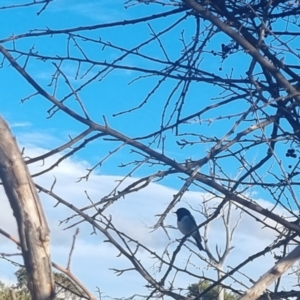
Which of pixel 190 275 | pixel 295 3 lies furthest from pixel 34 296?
pixel 295 3

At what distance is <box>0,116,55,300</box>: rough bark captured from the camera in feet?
5.26

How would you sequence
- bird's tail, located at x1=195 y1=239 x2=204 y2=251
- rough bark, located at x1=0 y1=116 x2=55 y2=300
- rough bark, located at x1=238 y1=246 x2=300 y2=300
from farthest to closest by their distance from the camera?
1. bird's tail, located at x1=195 y1=239 x2=204 y2=251
2. rough bark, located at x1=238 y1=246 x2=300 y2=300
3. rough bark, located at x1=0 y1=116 x2=55 y2=300

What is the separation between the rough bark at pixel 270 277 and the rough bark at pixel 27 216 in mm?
616

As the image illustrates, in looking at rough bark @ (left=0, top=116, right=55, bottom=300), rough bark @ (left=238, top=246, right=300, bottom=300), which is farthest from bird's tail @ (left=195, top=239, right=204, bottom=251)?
rough bark @ (left=0, top=116, right=55, bottom=300)

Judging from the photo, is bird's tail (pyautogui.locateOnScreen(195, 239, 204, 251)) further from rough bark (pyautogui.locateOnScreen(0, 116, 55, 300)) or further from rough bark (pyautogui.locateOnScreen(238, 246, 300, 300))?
rough bark (pyautogui.locateOnScreen(0, 116, 55, 300))

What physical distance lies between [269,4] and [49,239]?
56.5 inches

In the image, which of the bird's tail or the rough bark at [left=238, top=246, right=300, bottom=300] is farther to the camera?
the bird's tail

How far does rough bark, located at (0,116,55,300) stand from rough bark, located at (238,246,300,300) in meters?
0.62

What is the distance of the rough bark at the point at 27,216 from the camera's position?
1.60 m

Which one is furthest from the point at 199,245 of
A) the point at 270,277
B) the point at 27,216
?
the point at 27,216

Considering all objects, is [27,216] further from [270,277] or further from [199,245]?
[199,245]

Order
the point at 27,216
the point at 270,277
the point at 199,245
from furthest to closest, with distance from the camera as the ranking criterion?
the point at 199,245 → the point at 270,277 → the point at 27,216

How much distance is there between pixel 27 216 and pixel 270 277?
793 mm

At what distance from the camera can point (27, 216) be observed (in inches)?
63.3
